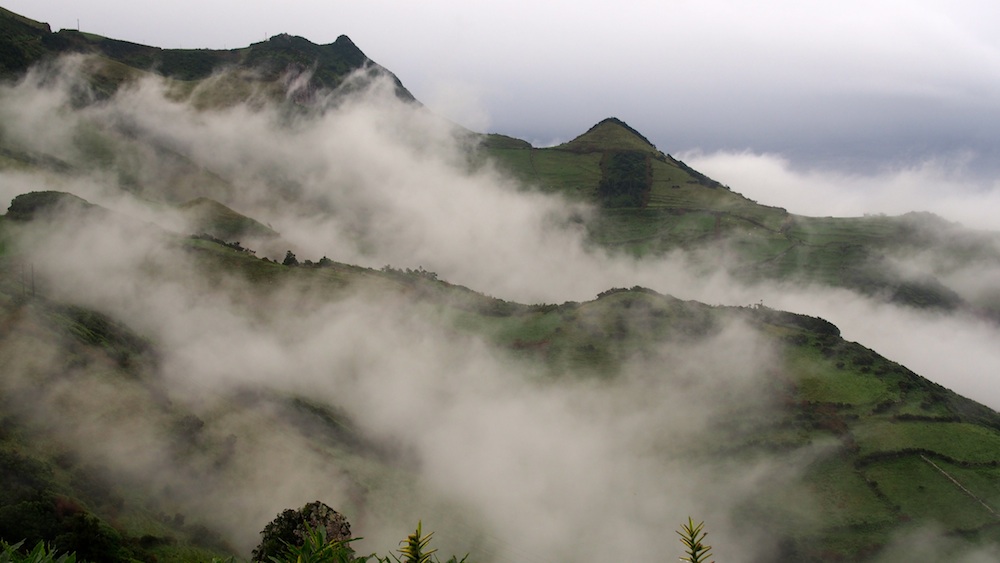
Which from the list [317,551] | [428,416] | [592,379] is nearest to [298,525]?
[317,551]

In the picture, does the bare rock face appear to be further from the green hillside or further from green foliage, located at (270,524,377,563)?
green foliage, located at (270,524,377,563)

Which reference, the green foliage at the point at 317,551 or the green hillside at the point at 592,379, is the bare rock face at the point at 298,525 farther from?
the green foliage at the point at 317,551

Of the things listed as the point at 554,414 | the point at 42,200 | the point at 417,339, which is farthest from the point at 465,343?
the point at 42,200

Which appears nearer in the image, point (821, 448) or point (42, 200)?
point (821, 448)

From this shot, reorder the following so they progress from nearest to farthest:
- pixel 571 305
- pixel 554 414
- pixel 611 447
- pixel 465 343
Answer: pixel 611 447, pixel 554 414, pixel 465 343, pixel 571 305

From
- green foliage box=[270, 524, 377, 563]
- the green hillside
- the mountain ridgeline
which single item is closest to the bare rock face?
the mountain ridgeline

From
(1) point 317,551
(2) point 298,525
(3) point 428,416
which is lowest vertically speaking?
(1) point 317,551

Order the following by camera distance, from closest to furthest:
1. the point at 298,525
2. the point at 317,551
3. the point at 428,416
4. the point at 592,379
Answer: the point at 317,551
the point at 298,525
the point at 428,416
the point at 592,379

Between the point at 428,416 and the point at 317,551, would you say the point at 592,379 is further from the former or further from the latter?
the point at 317,551

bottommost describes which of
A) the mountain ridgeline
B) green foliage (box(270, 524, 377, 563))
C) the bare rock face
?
green foliage (box(270, 524, 377, 563))

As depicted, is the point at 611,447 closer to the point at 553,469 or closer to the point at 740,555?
the point at 553,469

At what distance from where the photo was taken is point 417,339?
5192 inches

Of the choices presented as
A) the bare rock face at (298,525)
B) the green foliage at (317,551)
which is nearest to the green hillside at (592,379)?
the bare rock face at (298,525)

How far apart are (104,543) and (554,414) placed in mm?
71141
